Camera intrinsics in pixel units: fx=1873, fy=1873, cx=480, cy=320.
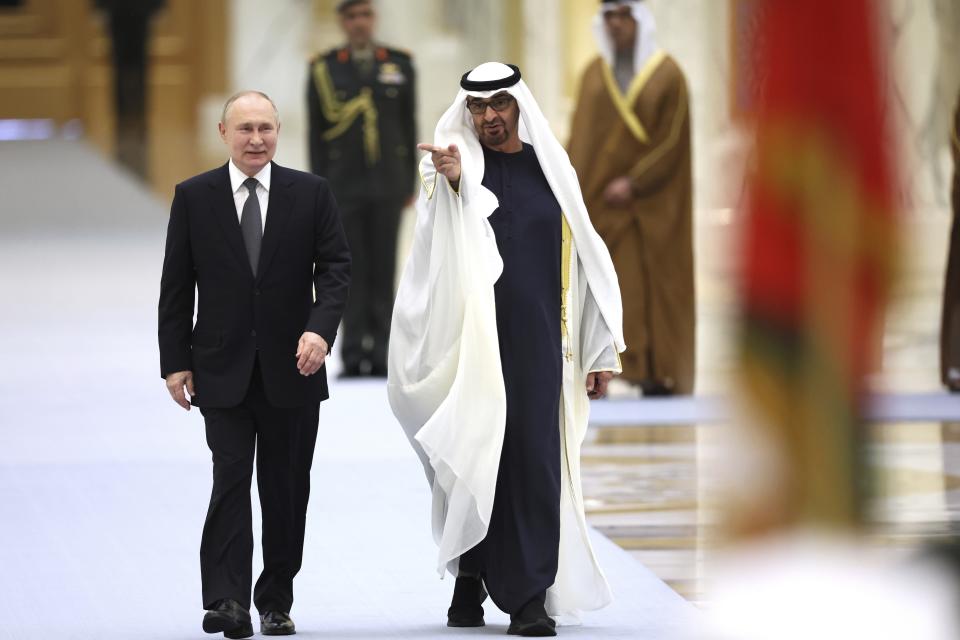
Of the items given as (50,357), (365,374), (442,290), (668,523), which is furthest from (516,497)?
(50,357)

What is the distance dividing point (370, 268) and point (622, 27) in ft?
6.05

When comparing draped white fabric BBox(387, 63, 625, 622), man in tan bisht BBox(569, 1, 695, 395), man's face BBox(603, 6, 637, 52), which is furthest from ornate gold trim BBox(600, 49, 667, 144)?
draped white fabric BBox(387, 63, 625, 622)

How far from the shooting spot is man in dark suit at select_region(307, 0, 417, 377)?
9578 mm

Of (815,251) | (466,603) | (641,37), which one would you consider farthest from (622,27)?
(815,251)

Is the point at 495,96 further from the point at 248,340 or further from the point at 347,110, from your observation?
the point at 347,110

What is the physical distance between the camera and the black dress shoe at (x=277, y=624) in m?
4.22

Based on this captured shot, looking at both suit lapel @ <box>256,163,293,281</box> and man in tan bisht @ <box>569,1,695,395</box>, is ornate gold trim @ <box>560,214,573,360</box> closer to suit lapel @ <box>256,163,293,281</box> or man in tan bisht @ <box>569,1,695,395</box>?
suit lapel @ <box>256,163,293,281</box>

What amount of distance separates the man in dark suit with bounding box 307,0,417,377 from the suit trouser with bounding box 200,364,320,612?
5362 mm

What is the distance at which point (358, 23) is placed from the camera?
9531 millimetres

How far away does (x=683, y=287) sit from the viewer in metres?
9.18

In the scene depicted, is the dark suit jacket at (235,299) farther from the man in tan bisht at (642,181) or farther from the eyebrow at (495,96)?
the man in tan bisht at (642,181)

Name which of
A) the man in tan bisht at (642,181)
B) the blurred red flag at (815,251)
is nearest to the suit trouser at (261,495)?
the blurred red flag at (815,251)

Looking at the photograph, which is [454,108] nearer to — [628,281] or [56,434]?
[56,434]

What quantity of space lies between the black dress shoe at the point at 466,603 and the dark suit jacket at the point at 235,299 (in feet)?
1.80
